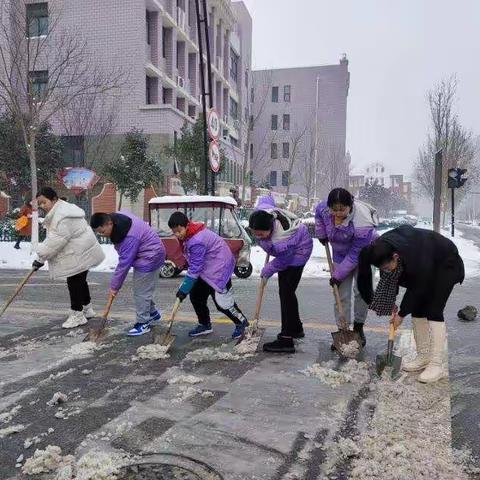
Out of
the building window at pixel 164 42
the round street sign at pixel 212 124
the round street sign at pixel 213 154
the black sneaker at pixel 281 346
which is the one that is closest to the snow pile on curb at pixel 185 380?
the black sneaker at pixel 281 346

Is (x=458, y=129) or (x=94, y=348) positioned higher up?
(x=458, y=129)

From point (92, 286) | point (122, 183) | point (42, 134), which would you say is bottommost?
point (92, 286)

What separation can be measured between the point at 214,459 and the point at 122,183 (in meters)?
17.8

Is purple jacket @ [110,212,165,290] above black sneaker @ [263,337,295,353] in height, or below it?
above

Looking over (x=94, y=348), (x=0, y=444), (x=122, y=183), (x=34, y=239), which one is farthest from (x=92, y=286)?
(x=122, y=183)

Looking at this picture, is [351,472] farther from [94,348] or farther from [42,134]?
[42,134]

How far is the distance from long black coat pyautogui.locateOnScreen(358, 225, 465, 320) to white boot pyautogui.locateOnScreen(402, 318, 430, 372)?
21 centimetres

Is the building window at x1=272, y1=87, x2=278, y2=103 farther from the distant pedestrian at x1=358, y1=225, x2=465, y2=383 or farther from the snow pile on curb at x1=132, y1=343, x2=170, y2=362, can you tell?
the distant pedestrian at x1=358, y1=225, x2=465, y2=383

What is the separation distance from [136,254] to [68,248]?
1.04 meters

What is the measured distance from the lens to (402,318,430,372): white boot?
13.9 feet

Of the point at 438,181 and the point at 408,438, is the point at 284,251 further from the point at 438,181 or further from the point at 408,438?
the point at 438,181

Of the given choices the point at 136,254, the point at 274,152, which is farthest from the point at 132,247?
the point at 274,152

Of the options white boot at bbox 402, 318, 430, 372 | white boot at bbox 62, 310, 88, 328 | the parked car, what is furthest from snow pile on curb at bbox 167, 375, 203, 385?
the parked car

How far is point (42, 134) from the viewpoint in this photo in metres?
21.1
